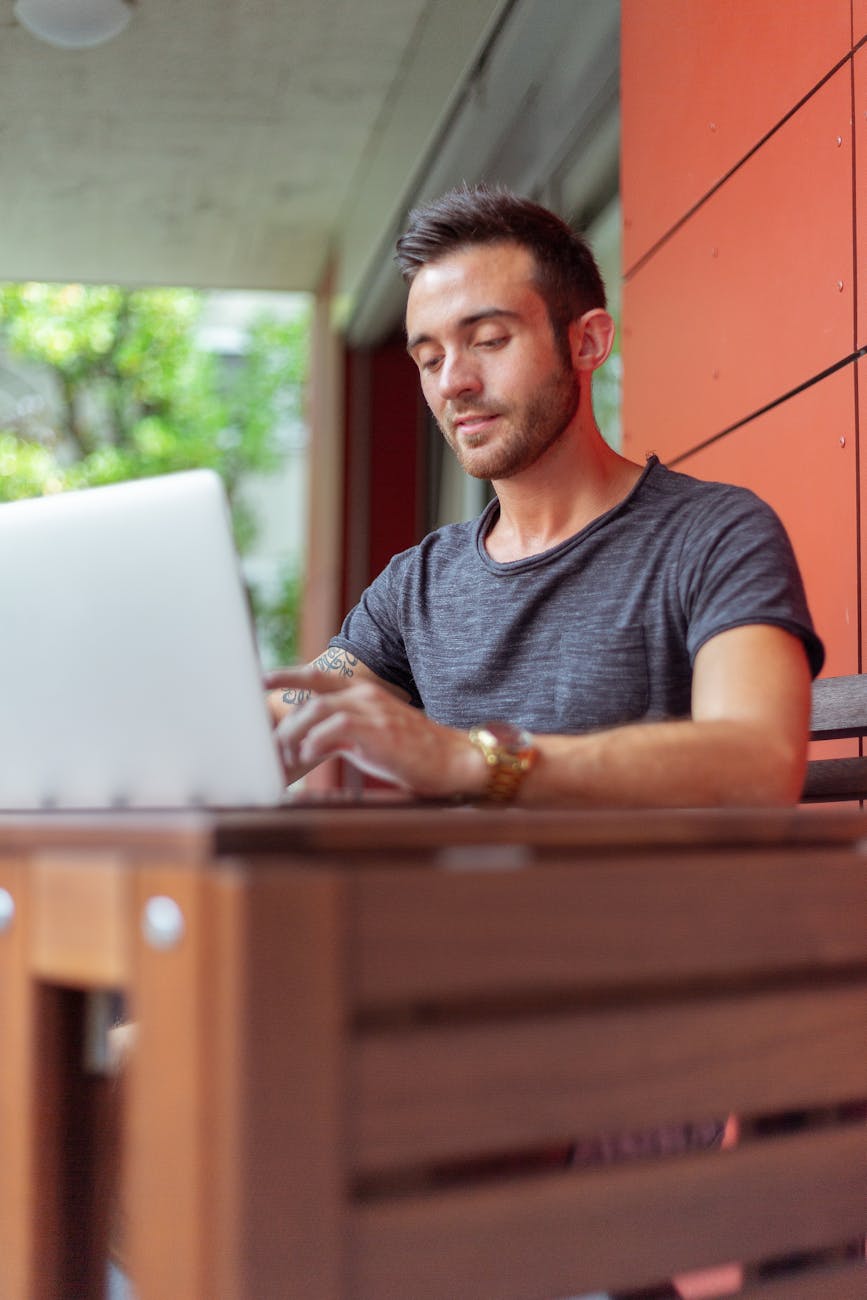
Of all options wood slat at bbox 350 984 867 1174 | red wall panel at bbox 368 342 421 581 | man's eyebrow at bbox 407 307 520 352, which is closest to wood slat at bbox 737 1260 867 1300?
wood slat at bbox 350 984 867 1174

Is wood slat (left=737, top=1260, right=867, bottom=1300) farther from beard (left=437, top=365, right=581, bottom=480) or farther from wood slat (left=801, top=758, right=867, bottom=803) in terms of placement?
beard (left=437, top=365, right=581, bottom=480)

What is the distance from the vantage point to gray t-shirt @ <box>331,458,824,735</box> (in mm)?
1464

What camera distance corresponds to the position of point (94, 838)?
2.52 ft

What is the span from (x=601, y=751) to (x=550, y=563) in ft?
2.08

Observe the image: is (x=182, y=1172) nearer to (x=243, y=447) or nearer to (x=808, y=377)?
(x=808, y=377)

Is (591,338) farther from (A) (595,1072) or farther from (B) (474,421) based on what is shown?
(A) (595,1072)

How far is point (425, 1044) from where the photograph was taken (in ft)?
2.45

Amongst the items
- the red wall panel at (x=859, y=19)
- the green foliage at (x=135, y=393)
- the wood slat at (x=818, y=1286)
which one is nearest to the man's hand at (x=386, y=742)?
the wood slat at (x=818, y=1286)

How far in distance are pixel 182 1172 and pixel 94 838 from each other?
7.3 inches

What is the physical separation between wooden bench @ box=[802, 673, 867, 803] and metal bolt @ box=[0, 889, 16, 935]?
0.99m

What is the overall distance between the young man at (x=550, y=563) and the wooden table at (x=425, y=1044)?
31 cm

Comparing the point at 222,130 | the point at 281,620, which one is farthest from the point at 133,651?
the point at 281,620

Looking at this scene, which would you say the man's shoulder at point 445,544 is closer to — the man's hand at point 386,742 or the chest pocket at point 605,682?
the chest pocket at point 605,682

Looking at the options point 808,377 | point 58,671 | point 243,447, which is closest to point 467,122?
point 808,377
